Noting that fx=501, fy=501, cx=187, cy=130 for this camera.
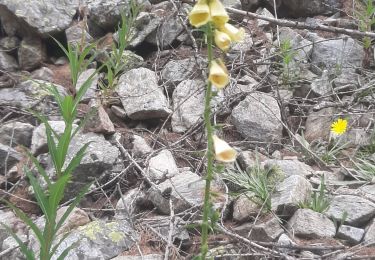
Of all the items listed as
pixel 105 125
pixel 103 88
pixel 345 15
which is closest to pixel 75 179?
pixel 105 125

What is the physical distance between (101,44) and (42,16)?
0.65 m

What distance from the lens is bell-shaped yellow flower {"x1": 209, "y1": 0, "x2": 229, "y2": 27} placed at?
1.83 meters

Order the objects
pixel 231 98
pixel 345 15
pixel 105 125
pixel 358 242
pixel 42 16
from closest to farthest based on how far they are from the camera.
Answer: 1. pixel 358 242
2. pixel 105 125
3. pixel 231 98
4. pixel 42 16
5. pixel 345 15

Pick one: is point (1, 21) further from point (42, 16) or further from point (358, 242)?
point (358, 242)

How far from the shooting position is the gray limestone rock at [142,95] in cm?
426

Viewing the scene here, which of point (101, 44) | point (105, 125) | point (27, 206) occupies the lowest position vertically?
point (27, 206)

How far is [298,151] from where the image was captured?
3.90 metres

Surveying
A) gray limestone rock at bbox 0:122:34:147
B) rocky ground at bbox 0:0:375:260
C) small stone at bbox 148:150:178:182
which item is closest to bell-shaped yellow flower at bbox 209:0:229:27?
rocky ground at bbox 0:0:375:260

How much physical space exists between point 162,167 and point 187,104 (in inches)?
36.7

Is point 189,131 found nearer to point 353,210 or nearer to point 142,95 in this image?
point 142,95

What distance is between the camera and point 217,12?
1835mm

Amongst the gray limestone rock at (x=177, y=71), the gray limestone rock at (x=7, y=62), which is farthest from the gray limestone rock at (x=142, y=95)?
the gray limestone rock at (x=7, y=62)

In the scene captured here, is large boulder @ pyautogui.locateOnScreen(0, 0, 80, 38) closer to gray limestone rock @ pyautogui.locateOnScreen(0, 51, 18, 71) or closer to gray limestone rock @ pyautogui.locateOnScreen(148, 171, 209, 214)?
gray limestone rock @ pyautogui.locateOnScreen(0, 51, 18, 71)

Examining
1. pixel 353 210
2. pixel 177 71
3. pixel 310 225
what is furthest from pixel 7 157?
pixel 353 210
